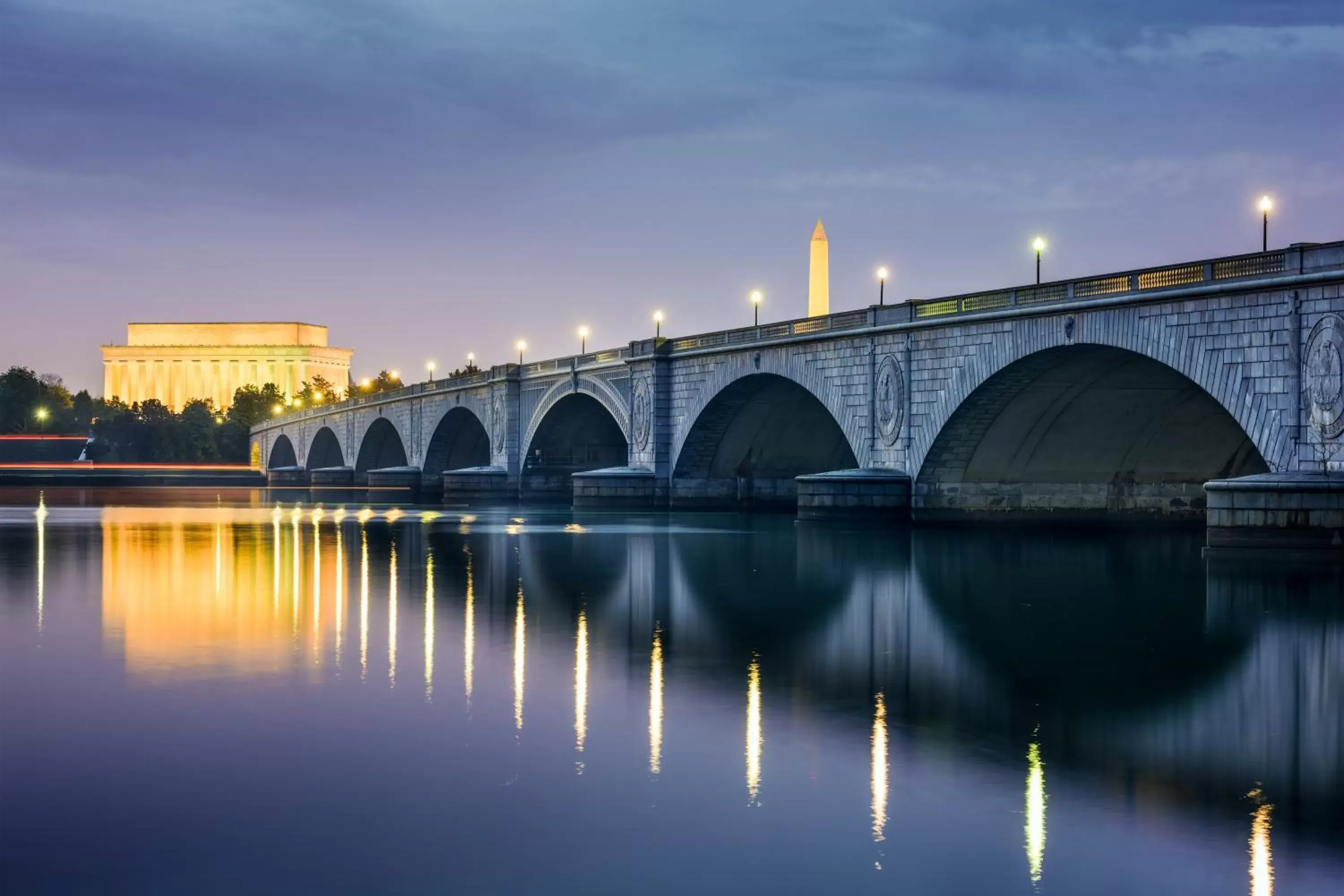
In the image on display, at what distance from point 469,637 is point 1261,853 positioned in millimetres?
13956

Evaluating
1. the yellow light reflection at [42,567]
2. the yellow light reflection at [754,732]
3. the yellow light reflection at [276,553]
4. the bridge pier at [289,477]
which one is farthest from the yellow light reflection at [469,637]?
the bridge pier at [289,477]

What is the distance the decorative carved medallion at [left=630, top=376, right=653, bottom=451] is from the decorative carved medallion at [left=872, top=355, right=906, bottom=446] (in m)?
20.1

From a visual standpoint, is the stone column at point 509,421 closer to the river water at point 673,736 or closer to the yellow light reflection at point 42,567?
the yellow light reflection at point 42,567

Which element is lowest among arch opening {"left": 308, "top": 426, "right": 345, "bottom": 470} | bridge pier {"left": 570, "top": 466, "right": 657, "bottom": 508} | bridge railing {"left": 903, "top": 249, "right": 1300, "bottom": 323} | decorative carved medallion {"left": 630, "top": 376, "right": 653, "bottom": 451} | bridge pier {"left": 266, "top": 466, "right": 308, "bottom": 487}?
bridge pier {"left": 266, "top": 466, "right": 308, "bottom": 487}

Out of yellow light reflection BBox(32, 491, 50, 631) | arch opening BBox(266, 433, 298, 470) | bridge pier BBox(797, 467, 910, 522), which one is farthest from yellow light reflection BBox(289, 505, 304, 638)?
arch opening BBox(266, 433, 298, 470)

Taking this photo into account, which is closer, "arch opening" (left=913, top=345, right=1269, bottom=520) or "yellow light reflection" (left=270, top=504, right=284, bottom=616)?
"yellow light reflection" (left=270, top=504, right=284, bottom=616)

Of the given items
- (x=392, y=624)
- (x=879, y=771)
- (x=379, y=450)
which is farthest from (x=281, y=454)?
(x=879, y=771)

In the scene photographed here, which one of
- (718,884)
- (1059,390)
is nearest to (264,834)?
(718,884)

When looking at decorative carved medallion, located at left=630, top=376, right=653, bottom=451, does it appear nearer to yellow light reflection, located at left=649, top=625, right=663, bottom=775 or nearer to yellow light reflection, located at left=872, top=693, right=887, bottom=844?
yellow light reflection, located at left=649, top=625, right=663, bottom=775

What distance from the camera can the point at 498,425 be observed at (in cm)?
9475

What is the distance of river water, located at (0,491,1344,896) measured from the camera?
33.6ft

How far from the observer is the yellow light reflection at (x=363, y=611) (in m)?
19.6

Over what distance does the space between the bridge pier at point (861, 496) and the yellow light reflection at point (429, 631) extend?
18787mm

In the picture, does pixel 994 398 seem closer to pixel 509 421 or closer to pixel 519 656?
pixel 519 656
